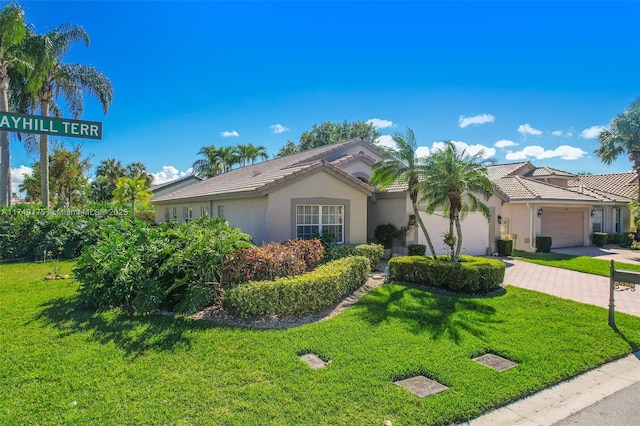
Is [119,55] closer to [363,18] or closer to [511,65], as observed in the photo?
[363,18]

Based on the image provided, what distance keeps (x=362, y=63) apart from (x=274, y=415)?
599 inches

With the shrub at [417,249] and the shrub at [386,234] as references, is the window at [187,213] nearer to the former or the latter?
the shrub at [386,234]

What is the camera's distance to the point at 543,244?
21891 mm

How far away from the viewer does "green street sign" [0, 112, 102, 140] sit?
12.8ft

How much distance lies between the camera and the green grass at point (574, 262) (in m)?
15.9

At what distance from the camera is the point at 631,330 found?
782cm

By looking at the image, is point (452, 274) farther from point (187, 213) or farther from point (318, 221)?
point (187, 213)

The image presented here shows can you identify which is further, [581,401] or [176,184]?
[176,184]

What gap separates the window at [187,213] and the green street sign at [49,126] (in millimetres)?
19262

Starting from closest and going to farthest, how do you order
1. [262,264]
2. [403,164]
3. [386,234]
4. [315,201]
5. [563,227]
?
1. [262,264]
2. [403,164]
3. [315,201]
4. [386,234]
5. [563,227]

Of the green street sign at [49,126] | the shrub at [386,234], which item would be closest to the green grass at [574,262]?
the shrub at [386,234]

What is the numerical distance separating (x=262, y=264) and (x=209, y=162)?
143 feet

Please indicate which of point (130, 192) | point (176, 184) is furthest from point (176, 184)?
point (130, 192)

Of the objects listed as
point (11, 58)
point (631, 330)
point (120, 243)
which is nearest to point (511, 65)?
point (631, 330)
